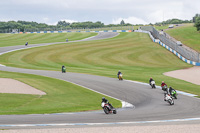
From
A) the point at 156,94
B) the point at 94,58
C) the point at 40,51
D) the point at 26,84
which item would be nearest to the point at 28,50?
the point at 40,51

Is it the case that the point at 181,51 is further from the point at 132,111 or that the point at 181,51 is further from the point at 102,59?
the point at 132,111

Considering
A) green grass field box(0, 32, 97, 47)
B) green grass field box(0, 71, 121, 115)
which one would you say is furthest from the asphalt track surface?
green grass field box(0, 32, 97, 47)

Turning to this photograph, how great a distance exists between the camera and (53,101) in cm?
2175

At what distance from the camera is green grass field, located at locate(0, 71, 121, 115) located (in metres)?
19.1

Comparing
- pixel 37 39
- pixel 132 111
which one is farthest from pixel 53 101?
pixel 37 39

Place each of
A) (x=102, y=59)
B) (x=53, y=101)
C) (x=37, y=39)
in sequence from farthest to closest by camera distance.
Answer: (x=37, y=39) → (x=102, y=59) → (x=53, y=101)

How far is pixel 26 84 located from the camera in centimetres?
2792

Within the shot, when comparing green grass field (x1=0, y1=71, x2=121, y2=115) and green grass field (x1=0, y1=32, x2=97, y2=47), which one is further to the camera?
green grass field (x1=0, y1=32, x2=97, y2=47)

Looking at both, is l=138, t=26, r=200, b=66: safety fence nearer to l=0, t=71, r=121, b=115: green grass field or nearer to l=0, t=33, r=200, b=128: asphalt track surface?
l=0, t=33, r=200, b=128: asphalt track surface

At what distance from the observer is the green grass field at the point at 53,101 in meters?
19.1

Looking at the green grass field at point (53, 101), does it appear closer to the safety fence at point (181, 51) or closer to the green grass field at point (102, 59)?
the green grass field at point (102, 59)

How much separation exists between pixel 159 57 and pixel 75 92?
38.4 metres

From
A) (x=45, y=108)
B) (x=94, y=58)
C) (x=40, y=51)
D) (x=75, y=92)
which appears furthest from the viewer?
(x=40, y=51)

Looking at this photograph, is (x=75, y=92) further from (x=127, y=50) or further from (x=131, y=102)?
(x=127, y=50)
